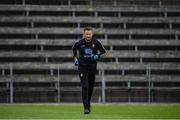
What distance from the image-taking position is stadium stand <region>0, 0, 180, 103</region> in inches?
1369

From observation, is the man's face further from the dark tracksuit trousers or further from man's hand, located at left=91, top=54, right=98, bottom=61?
the dark tracksuit trousers

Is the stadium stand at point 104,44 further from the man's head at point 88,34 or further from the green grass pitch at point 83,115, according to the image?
the man's head at point 88,34

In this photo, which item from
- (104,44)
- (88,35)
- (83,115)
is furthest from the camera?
(104,44)

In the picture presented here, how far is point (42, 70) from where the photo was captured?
120 ft

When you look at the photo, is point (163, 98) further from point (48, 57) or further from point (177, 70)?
point (48, 57)

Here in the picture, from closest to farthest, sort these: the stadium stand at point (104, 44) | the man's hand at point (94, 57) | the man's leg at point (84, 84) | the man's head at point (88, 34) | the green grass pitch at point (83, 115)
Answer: the green grass pitch at point (83, 115) → the man's head at point (88, 34) → the man's leg at point (84, 84) → the man's hand at point (94, 57) → the stadium stand at point (104, 44)

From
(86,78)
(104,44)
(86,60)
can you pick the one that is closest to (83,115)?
(86,78)

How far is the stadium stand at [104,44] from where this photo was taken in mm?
34781

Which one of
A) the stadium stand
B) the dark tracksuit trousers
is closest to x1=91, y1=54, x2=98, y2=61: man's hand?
the dark tracksuit trousers

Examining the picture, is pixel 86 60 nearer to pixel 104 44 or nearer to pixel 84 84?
pixel 84 84

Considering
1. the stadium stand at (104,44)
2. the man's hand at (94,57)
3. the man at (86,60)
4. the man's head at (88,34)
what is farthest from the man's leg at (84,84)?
the stadium stand at (104,44)

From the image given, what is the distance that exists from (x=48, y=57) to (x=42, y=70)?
79 centimetres

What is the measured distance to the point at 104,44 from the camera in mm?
36469

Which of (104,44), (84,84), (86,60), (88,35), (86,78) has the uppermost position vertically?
(88,35)
